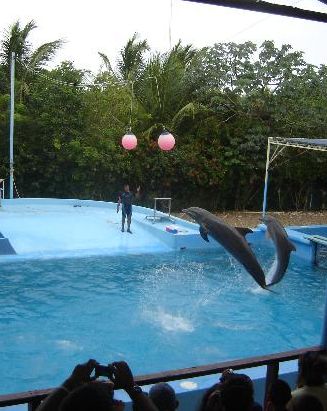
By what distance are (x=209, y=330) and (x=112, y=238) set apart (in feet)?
15.4

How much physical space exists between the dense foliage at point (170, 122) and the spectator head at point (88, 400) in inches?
504

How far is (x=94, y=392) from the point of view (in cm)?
130

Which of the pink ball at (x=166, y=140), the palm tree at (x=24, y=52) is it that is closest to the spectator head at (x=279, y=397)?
the pink ball at (x=166, y=140)

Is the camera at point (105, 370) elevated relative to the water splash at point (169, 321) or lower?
elevated

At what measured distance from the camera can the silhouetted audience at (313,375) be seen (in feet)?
5.85

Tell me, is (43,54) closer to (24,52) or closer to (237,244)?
(24,52)

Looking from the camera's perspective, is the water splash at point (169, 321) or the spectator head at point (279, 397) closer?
the spectator head at point (279, 397)

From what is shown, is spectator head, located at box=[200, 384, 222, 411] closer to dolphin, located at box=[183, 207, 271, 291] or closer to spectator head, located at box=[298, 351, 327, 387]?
spectator head, located at box=[298, 351, 327, 387]

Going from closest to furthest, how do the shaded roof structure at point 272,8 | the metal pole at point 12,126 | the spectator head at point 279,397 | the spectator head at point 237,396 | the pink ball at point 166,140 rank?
the spectator head at point 237,396, the spectator head at point 279,397, the shaded roof structure at point 272,8, the pink ball at point 166,140, the metal pole at point 12,126

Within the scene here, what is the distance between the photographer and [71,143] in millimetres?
13984

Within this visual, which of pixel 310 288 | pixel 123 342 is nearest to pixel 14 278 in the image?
pixel 123 342

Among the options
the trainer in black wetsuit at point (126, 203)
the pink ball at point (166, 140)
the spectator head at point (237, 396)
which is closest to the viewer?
the spectator head at point (237, 396)

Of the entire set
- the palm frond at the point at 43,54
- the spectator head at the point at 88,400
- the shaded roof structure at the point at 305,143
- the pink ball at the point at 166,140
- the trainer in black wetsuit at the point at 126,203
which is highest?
the palm frond at the point at 43,54

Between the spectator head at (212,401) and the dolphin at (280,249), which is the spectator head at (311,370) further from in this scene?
the dolphin at (280,249)
